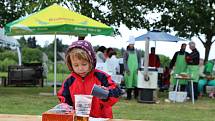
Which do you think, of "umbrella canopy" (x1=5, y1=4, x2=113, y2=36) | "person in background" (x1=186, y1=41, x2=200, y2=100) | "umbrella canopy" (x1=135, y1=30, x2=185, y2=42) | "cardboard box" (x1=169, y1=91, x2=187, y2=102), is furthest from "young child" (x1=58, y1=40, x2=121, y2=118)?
"umbrella canopy" (x1=135, y1=30, x2=185, y2=42)

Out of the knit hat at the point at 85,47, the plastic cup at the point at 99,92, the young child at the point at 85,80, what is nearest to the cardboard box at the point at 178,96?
the young child at the point at 85,80

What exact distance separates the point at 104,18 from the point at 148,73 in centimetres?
427

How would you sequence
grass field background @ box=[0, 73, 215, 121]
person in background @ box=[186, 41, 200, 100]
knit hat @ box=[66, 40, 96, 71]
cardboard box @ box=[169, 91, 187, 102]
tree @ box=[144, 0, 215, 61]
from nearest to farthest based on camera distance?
knit hat @ box=[66, 40, 96, 71] → grass field background @ box=[0, 73, 215, 121] → cardboard box @ box=[169, 91, 187, 102] → person in background @ box=[186, 41, 200, 100] → tree @ box=[144, 0, 215, 61]

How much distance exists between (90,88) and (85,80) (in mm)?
58

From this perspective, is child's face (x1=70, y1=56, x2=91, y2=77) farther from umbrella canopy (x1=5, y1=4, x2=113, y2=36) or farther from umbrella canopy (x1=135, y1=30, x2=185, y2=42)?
umbrella canopy (x1=135, y1=30, x2=185, y2=42)

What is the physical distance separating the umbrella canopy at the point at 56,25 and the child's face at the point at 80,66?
8817mm

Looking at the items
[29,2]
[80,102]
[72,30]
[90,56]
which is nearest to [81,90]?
[90,56]

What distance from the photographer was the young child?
9.29 ft

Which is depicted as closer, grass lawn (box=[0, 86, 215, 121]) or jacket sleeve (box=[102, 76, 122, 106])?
jacket sleeve (box=[102, 76, 122, 106])

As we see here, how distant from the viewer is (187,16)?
16.2 m

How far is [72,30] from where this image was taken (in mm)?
11781

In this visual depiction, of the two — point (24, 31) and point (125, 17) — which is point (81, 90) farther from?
point (125, 17)

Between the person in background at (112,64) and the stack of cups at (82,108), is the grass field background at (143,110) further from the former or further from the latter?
the stack of cups at (82,108)

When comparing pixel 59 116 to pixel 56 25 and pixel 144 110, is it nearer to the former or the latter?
pixel 144 110
